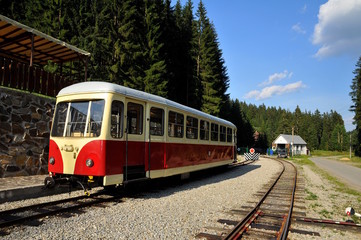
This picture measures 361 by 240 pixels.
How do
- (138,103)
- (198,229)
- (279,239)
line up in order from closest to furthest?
(279,239) → (198,229) → (138,103)

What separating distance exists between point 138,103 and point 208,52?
35001 mm

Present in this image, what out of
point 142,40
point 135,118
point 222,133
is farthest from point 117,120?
point 142,40

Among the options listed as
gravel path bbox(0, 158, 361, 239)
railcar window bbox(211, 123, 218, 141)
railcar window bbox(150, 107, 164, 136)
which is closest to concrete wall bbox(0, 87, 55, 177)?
gravel path bbox(0, 158, 361, 239)

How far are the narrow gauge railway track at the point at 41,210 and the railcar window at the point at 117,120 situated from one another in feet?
5.93

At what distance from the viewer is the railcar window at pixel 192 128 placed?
11523 mm

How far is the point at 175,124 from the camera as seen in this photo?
10367 millimetres

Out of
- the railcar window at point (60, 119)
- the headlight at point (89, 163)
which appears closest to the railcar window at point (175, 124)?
the headlight at point (89, 163)

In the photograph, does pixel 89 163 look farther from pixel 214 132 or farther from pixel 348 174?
pixel 348 174

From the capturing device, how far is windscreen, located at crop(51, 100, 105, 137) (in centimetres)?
750

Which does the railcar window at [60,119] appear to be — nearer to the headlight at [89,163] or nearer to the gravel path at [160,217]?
the headlight at [89,163]

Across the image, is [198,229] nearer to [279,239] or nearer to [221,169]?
[279,239]

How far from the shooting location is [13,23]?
34.6ft

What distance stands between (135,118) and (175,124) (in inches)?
89.4

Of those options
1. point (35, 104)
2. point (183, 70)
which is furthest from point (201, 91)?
point (35, 104)
